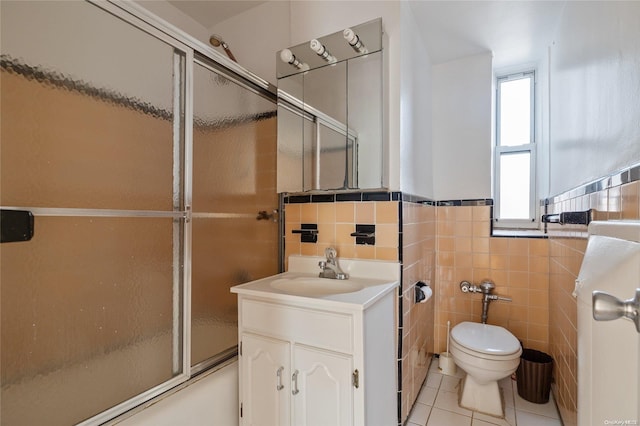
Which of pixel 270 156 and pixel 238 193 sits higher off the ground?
pixel 270 156

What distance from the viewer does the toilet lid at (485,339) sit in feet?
5.23

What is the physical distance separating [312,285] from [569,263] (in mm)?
1300

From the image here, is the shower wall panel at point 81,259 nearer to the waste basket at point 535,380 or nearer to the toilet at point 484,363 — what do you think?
the toilet at point 484,363

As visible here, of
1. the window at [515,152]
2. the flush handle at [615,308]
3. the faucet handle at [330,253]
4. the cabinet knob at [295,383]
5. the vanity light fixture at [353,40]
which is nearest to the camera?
the flush handle at [615,308]

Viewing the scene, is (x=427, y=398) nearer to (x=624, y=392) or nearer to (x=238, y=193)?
(x=624, y=392)

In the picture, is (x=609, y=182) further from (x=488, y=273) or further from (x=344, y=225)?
(x=488, y=273)

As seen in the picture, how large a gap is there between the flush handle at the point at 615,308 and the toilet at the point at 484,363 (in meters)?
1.37

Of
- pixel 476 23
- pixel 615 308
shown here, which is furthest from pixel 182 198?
pixel 476 23

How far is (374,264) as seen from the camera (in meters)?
1.53

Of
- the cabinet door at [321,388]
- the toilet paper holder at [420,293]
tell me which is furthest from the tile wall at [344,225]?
the cabinet door at [321,388]

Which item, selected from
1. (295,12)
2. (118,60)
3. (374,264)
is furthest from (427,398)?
(295,12)

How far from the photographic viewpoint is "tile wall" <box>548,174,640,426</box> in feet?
2.74

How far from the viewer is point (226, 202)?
151 centimetres

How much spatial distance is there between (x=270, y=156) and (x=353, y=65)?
28.4 inches
